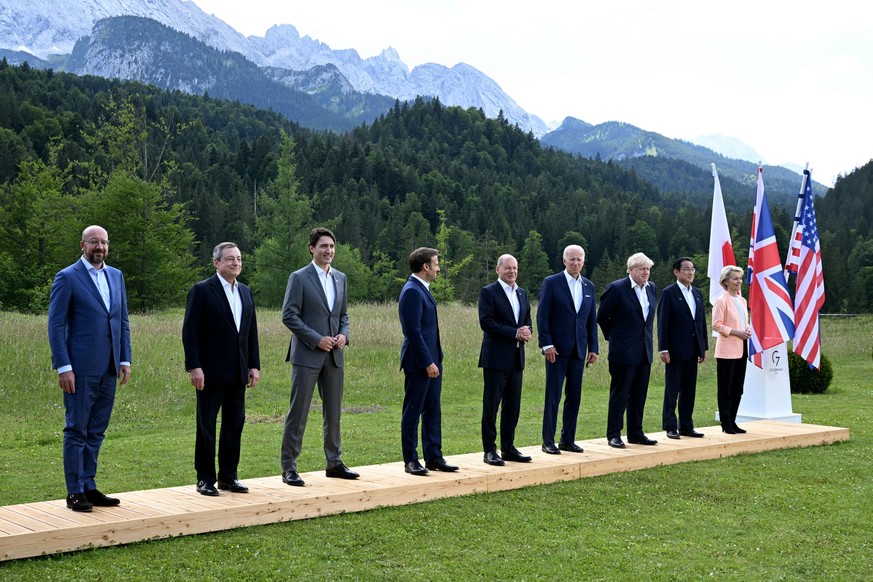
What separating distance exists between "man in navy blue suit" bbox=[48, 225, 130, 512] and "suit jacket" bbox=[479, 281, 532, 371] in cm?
362

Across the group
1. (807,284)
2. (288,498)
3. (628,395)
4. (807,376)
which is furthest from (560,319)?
(807,376)

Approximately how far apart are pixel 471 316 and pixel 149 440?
19542 millimetres

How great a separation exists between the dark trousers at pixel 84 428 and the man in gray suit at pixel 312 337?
1.63 m

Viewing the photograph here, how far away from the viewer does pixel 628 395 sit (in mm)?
10453

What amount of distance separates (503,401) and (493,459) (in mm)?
636

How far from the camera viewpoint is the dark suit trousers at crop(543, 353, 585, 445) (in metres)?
9.41

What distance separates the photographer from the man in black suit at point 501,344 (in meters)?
8.77

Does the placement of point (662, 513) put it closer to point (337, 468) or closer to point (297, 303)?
point (337, 468)

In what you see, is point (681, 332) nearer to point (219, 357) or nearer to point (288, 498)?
point (288, 498)

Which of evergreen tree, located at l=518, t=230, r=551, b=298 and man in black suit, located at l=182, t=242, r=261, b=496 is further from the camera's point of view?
evergreen tree, located at l=518, t=230, r=551, b=298

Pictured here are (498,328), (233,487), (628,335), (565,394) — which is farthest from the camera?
(628,335)

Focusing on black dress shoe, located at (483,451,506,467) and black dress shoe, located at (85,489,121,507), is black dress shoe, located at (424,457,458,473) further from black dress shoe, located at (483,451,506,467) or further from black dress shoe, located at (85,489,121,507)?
black dress shoe, located at (85,489,121,507)

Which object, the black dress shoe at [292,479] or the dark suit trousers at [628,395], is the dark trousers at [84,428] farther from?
the dark suit trousers at [628,395]

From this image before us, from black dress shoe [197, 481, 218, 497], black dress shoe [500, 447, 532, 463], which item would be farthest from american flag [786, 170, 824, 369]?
black dress shoe [197, 481, 218, 497]
